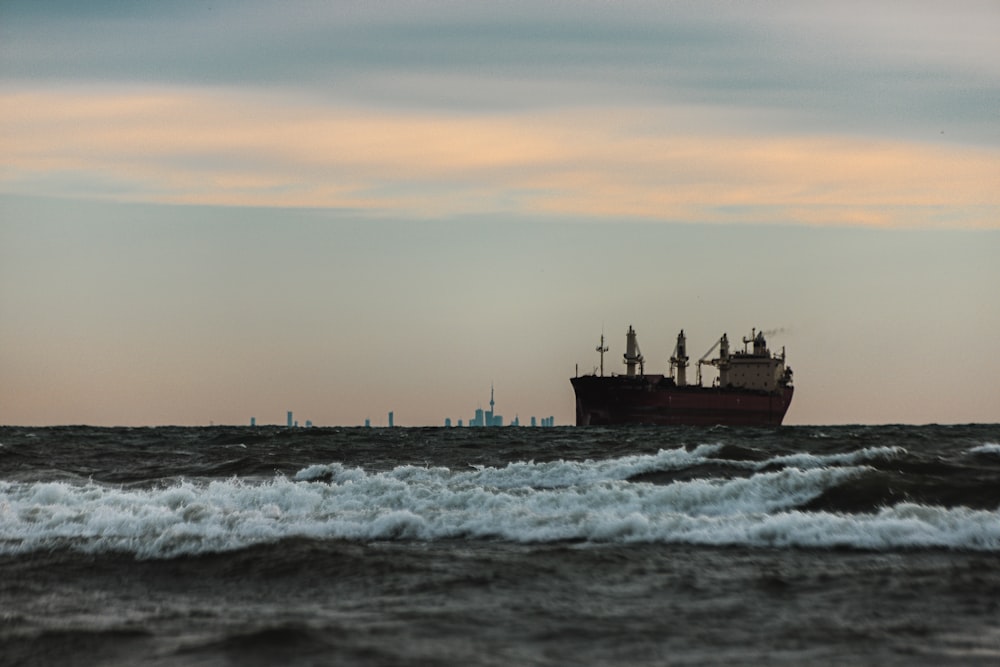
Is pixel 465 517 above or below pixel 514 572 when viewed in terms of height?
above

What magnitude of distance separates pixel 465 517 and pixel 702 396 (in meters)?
98.0

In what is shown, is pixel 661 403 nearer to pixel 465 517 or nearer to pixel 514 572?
pixel 465 517

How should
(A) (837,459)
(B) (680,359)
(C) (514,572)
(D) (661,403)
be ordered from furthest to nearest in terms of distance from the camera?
(B) (680,359) → (D) (661,403) → (A) (837,459) → (C) (514,572)

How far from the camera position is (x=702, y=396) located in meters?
114

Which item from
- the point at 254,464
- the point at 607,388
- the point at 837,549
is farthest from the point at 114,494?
the point at 607,388

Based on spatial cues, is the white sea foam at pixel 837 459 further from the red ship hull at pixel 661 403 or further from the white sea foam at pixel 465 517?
the red ship hull at pixel 661 403

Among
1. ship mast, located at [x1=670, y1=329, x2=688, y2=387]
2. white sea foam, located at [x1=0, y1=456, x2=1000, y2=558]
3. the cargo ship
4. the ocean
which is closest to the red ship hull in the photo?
the cargo ship

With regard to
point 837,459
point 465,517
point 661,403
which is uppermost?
point 661,403

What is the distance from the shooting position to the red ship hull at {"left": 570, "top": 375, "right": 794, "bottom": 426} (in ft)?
366

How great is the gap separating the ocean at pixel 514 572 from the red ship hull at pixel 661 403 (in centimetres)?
8559

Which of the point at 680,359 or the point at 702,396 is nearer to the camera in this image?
the point at 702,396

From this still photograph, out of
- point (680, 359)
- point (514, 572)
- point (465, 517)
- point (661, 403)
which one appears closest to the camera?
point (514, 572)

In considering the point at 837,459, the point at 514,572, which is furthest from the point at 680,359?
the point at 514,572

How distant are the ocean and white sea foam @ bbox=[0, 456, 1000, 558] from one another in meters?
0.06
